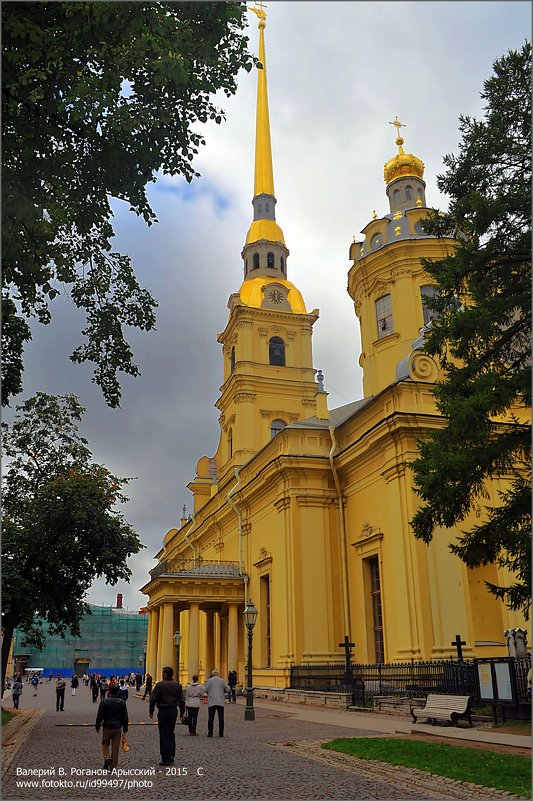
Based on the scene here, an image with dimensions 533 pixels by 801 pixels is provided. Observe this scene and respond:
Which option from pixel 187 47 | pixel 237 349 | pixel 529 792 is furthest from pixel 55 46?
pixel 237 349

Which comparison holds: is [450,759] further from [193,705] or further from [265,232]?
[265,232]

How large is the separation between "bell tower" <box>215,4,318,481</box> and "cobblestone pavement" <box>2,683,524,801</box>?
86.6 ft

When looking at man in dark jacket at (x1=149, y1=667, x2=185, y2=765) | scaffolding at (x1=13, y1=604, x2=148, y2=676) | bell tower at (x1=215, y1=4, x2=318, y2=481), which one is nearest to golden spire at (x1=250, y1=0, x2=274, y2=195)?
bell tower at (x1=215, y1=4, x2=318, y2=481)

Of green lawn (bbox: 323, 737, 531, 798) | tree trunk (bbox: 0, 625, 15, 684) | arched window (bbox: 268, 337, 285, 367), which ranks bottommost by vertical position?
green lawn (bbox: 323, 737, 531, 798)

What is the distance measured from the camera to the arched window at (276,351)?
1713 inches

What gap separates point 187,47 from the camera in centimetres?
983

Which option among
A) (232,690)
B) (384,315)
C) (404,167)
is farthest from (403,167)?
(232,690)

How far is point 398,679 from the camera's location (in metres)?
20.8

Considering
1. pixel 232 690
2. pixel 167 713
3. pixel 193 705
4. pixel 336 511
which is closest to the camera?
pixel 167 713

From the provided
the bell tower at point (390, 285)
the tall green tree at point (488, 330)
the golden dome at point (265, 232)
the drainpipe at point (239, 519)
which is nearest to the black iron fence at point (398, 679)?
the tall green tree at point (488, 330)

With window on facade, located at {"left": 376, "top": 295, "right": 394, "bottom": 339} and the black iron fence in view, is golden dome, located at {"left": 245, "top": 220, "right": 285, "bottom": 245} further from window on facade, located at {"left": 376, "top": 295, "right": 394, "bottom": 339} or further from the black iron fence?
the black iron fence

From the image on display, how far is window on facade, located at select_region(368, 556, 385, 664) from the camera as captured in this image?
24.9 meters

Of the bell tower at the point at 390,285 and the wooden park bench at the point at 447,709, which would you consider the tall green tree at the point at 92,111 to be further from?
the bell tower at the point at 390,285

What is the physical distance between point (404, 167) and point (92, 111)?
89.6 ft
